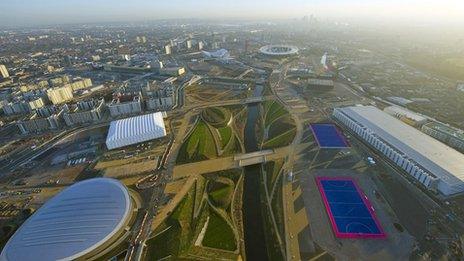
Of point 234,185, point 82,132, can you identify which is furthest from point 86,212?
point 82,132

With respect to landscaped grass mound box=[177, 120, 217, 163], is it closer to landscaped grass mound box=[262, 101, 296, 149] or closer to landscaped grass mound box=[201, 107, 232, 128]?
landscaped grass mound box=[201, 107, 232, 128]

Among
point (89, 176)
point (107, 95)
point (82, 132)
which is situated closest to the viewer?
point (89, 176)

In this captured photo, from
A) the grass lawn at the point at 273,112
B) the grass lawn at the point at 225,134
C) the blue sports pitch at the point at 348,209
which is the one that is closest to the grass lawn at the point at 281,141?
the grass lawn at the point at 273,112

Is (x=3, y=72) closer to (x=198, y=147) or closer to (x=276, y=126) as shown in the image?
(x=198, y=147)

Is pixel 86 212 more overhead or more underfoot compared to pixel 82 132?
more overhead

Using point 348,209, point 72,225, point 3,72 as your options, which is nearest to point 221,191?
point 348,209

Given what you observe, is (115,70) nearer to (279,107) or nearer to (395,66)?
(279,107)

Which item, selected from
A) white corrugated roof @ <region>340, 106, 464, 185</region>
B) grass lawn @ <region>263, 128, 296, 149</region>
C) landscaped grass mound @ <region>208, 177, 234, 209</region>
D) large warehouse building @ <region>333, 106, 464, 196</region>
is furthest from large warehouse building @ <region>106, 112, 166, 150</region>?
white corrugated roof @ <region>340, 106, 464, 185</region>
